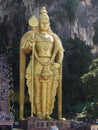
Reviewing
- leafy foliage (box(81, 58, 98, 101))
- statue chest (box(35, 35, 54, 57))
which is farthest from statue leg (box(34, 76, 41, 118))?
leafy foliage (box(81, 58, 98, 101))

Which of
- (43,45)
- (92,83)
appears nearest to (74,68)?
(92,83)

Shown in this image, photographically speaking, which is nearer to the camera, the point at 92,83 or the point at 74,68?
the point at 92,83

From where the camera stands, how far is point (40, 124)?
10.3m

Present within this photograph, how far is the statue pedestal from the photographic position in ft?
33.2

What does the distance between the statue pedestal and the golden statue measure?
0.35m

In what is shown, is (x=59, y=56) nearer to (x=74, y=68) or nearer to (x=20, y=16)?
(x=74, y=68)

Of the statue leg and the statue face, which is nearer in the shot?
the statue leg

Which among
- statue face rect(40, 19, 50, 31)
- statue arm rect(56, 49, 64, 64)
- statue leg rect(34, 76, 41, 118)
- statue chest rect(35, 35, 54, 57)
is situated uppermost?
statue face rect(40, 19, 50, 31)

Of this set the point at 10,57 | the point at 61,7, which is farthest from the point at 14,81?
the point at 61,7

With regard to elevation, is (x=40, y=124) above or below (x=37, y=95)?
below

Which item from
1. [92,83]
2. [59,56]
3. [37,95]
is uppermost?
Answer: [59,56]

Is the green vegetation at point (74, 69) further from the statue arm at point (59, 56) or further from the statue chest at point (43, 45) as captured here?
the statue chest at point (43, 45)

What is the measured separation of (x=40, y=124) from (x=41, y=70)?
1.36 metres

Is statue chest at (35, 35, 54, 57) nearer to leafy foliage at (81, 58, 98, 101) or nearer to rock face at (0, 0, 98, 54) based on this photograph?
leafy foliage at (81, 58, 98, 101)
